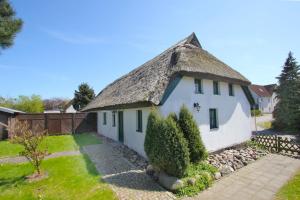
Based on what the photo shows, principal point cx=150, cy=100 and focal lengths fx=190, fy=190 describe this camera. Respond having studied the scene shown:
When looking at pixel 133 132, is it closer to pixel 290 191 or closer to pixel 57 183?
pixel 57 183

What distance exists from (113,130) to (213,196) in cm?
1093

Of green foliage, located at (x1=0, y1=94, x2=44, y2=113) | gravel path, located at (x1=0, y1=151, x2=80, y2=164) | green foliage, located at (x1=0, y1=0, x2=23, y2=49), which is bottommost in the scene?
gravel path, located at (x1=0, y1=151, x2=80, y2=164)

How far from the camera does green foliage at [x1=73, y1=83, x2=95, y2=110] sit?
126 ft

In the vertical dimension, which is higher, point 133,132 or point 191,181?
point 133,132

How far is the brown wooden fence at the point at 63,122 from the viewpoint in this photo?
20.2 m

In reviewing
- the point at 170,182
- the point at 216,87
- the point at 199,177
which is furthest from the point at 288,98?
the point at 170,182

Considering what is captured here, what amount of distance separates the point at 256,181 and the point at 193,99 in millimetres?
4827

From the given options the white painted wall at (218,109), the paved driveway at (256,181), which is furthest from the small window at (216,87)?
the paved driveway at (256,181)

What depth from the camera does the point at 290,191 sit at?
693 centimetres

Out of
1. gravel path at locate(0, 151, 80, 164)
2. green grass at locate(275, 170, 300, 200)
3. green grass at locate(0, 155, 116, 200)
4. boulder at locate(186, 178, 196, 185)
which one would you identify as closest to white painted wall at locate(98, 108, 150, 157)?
green grass at locate(0, 155, 116, 200)

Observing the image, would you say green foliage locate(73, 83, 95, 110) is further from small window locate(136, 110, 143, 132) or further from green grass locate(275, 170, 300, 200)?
green grass locate(275, 170, 300, 200)

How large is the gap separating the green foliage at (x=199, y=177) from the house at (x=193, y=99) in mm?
2565

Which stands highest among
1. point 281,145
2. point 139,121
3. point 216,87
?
point 216,87

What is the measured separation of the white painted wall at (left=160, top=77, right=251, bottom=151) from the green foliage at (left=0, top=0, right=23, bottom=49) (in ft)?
30.0
